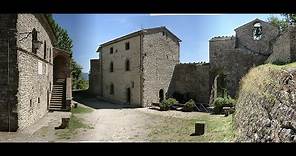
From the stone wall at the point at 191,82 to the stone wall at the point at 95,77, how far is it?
846cm

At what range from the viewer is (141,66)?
86.2 feet

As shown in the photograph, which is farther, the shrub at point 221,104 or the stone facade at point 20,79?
the shrub at point 221,104

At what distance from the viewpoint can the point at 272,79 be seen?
8.20 metres

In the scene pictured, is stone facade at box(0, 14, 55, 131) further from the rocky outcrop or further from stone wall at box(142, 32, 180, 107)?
stone wall at box(142, 32, 180, 107)

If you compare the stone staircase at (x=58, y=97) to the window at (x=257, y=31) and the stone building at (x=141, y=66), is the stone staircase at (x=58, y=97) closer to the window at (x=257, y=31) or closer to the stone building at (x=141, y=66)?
the stone building at (x=141, y=66)

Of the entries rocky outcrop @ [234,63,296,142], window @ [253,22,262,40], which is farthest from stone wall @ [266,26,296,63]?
window @ [253,22,262,40]

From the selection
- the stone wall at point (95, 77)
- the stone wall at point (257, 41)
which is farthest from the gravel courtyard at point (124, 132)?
the stone wall at point (95, 77)

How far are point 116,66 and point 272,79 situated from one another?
74.5ft

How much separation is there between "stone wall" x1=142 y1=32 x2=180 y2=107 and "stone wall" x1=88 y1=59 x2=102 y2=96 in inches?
311

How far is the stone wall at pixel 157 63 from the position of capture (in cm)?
2639

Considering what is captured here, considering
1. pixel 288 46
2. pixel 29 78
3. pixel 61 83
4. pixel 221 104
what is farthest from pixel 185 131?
pixel 61 83

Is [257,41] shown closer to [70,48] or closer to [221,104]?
[221,104]
